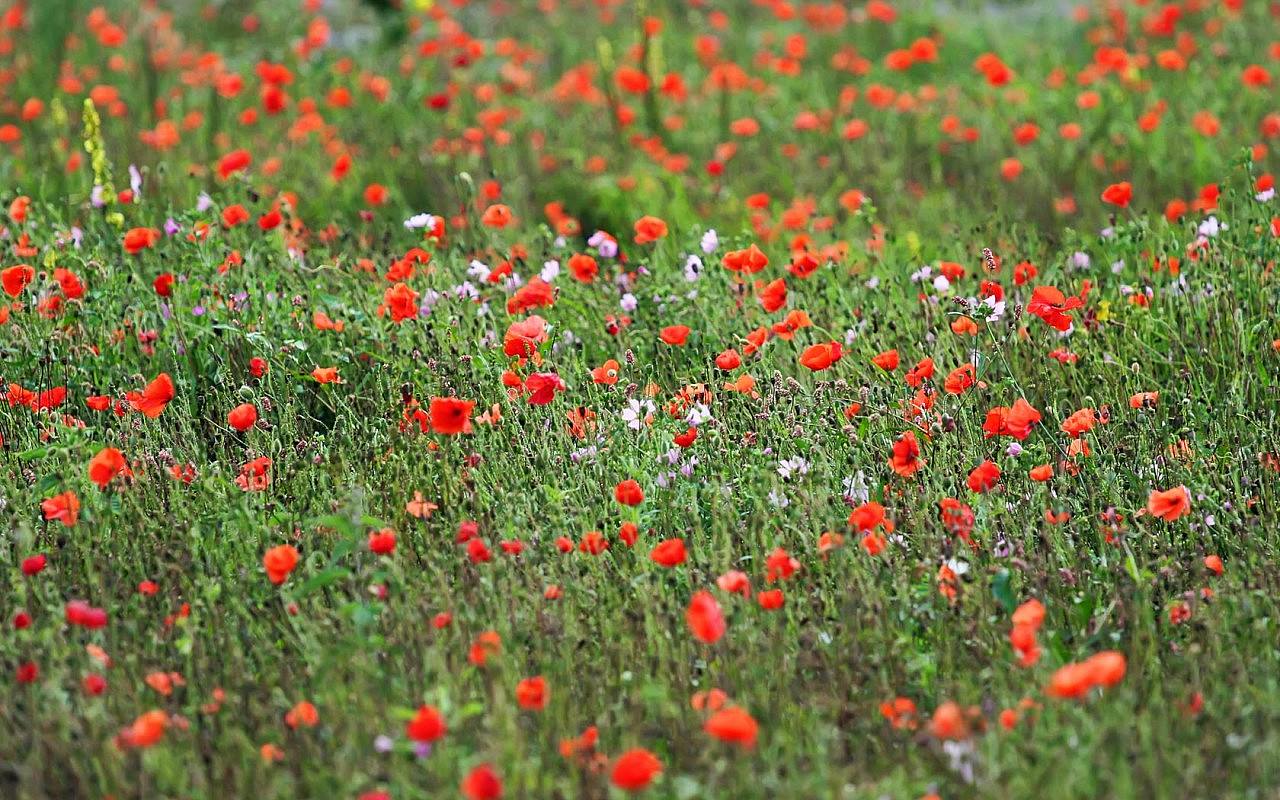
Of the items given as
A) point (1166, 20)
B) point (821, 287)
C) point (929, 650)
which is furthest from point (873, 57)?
point (929, 650)

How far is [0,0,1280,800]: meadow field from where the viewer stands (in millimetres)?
2391

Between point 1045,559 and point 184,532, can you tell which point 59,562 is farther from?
point 1045,559

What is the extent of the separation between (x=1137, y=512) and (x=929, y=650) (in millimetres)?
487

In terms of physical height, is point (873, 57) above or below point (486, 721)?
below

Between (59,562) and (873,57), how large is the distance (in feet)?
19.7

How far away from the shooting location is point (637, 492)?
285 centimetres

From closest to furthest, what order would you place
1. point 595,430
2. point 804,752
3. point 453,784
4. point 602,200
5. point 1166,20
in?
point 453,784 → point 804,752 → point 595,430 → point 602,200 → point 1166,20

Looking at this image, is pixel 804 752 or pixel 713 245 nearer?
pixel 804 752

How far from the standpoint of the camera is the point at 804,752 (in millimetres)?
2447

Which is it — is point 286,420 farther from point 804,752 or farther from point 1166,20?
point 1166,20

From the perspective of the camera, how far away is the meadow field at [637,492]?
239 cm

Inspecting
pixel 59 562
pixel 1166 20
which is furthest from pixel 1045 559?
pixel 1166 20

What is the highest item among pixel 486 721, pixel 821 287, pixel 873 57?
pixel 486 721

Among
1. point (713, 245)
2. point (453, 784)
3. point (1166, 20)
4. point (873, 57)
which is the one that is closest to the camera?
point (453, 784)
